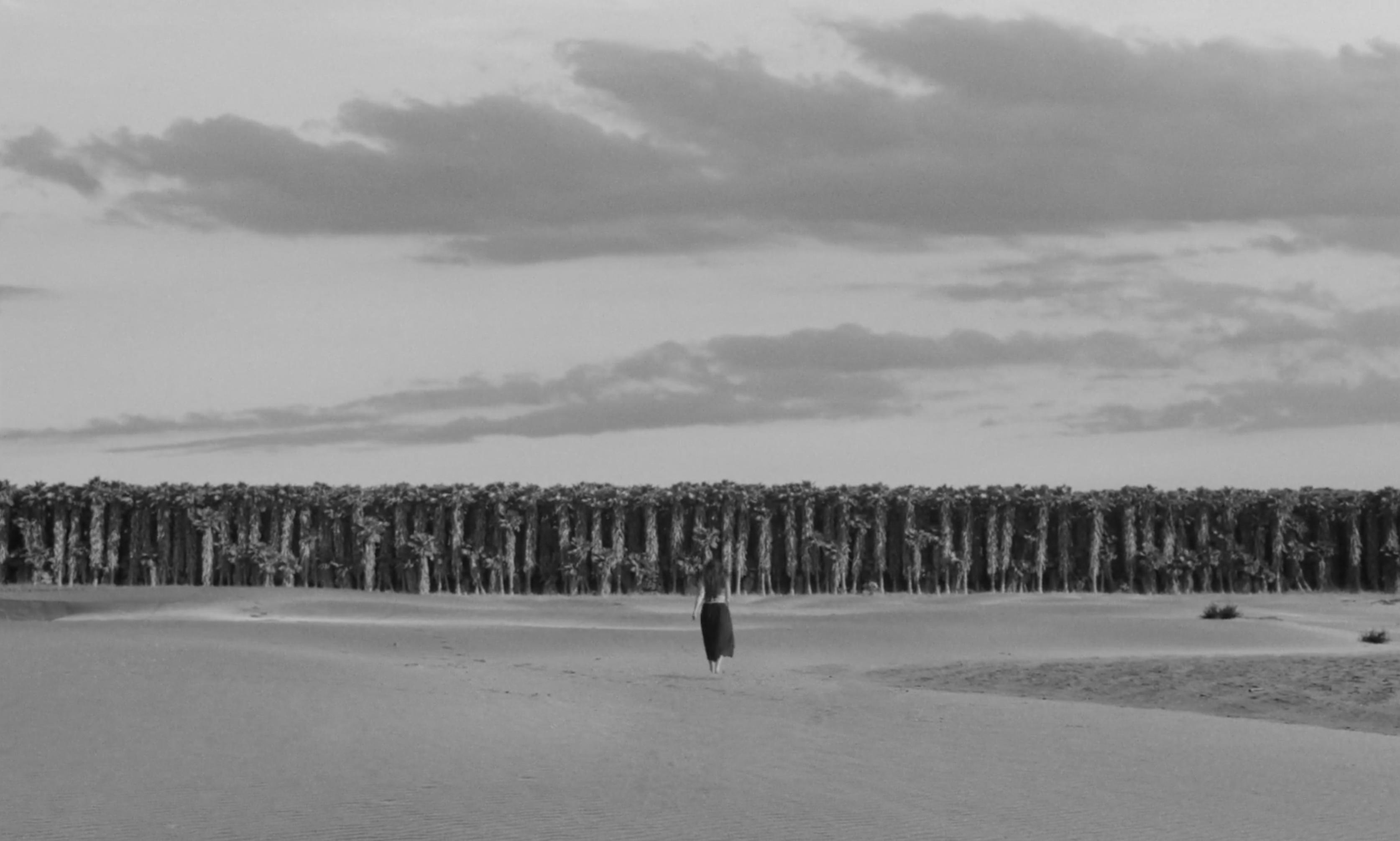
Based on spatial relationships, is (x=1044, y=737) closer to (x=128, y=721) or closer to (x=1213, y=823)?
(x=1213, y=823)

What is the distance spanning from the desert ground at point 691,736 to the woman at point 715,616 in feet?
3.34

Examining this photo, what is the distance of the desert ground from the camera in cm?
1230

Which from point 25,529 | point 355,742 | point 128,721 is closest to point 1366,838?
point 355,742

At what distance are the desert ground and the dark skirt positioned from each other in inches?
39.0

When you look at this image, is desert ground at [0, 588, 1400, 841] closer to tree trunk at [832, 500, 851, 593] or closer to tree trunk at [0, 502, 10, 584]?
tree trunk at [832, 500, 851, 593]

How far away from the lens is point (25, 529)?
52.2 m

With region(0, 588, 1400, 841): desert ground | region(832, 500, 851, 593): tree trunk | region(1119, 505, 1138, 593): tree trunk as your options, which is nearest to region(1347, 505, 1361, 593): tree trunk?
region(1119, 505, 1138, 593): tree trunk

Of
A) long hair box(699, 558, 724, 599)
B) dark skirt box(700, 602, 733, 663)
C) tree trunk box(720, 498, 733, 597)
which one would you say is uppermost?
tree trunk box(720, 498, 733, 597)

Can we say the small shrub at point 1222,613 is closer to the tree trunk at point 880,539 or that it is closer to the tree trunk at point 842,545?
the tree trunk at point 880,539

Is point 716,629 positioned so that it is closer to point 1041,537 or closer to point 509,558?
point 509,558

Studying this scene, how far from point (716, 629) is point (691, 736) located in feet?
27.0

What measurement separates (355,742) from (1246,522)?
135 feet

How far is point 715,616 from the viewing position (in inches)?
1011

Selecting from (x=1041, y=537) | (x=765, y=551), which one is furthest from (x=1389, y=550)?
(x=765, y=551)
